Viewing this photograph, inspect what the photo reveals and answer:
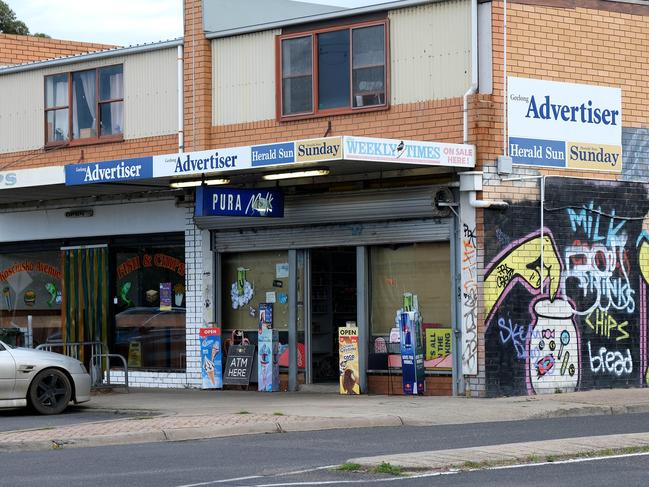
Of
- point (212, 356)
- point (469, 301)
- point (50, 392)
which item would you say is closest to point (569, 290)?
point (469, 301)

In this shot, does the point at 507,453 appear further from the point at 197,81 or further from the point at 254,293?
the point at 197,81

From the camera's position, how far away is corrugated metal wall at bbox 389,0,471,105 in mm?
20016

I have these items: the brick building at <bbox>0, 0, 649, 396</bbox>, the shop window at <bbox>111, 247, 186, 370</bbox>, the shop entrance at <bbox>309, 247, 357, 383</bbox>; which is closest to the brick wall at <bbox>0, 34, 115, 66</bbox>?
the brick building at <bbox>0, 0, 649, 396</bbox>

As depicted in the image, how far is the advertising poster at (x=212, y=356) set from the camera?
2286 cm

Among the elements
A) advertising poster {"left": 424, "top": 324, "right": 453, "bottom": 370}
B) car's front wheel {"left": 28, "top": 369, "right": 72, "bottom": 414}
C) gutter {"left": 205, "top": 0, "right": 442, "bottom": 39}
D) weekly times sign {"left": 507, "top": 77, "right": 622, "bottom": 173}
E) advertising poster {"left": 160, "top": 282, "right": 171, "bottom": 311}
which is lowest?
car's front wheel {"left": 28, "top": 369, "right": 72, "bottom": 414}

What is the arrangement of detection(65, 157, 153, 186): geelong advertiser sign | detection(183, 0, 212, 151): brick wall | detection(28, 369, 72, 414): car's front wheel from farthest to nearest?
detection(183, 0, 212, 151): brick wall → detection(65, 157, 153, 186): geelong advertiser sign → detection(28, 369, 72, 414): car's front wheel

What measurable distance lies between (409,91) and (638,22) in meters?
4.32

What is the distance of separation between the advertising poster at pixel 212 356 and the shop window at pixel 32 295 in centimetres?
430

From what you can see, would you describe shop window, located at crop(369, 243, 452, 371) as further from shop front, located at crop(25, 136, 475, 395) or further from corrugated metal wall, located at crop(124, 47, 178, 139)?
corrugated metal wall, located at crop(124, 47, 178, 139)

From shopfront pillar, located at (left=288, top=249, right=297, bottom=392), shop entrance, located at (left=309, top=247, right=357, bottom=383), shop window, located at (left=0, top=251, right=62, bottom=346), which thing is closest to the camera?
shop entrance, located at (left=309, top=247, right=357, bottom=383)

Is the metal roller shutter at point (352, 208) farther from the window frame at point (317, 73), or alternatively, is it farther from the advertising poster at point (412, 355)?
the advertising poster at point (412, 355)

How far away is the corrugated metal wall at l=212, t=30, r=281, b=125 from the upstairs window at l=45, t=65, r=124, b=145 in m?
2.35

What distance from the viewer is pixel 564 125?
67.8ft

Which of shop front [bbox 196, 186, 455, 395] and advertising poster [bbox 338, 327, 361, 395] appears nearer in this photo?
Result: shop front [bbox 196, 186, 455, 395]
